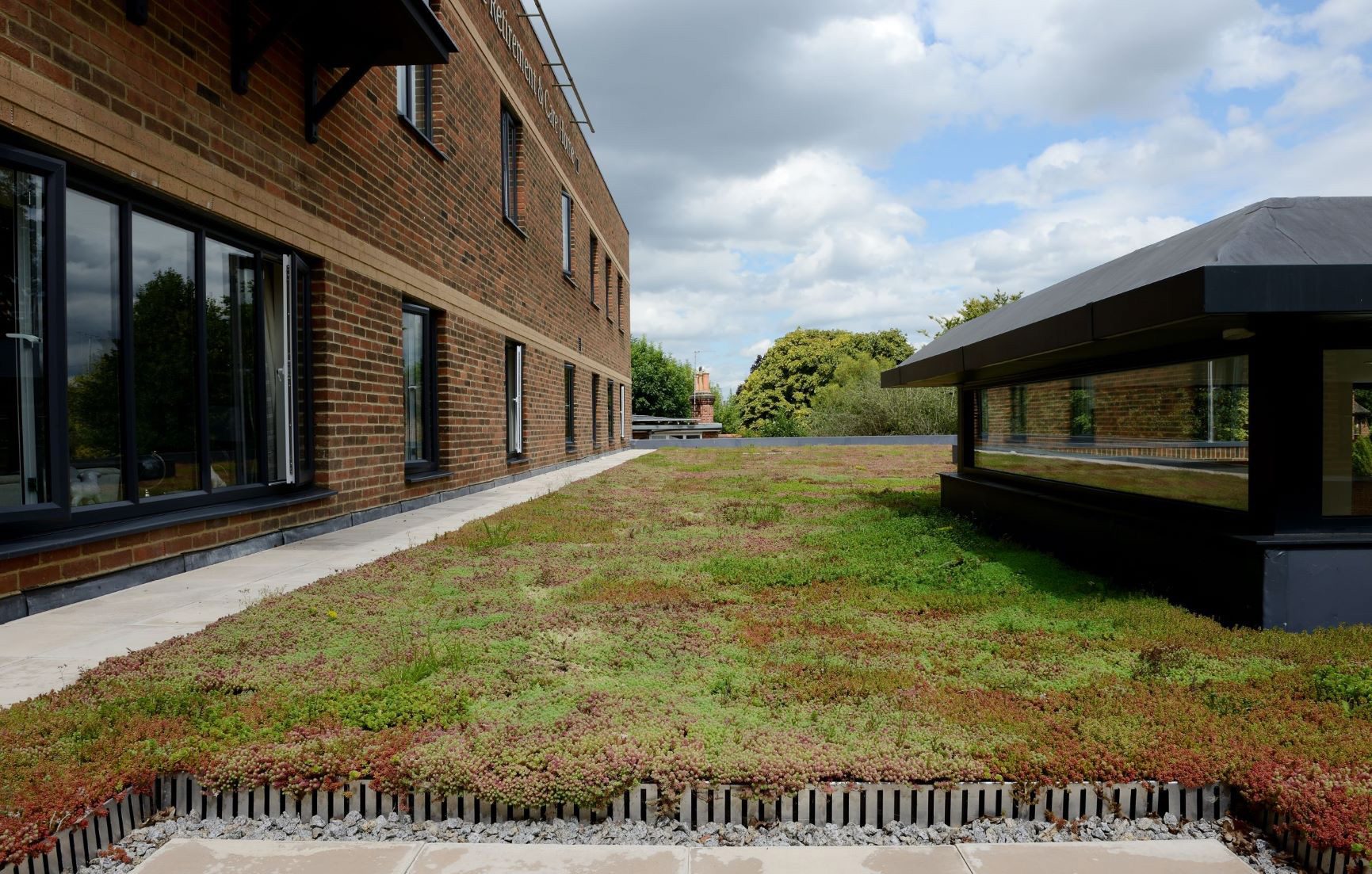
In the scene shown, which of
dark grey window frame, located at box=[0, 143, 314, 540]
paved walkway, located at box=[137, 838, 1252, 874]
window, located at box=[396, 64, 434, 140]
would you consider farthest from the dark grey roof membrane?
window, located at box=[396, 64, 434, 140]

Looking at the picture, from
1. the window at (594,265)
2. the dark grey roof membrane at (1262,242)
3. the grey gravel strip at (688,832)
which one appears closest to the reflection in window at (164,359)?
the grey gravel strip at (688,832)

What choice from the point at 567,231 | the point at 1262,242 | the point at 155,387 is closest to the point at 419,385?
the point at 155,387

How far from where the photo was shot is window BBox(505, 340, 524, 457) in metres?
12.5

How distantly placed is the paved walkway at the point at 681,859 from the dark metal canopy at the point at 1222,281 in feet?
7.74

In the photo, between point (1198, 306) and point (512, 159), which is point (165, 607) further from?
point (512, 159)

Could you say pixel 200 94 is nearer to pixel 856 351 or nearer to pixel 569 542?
→ pixel 569 542

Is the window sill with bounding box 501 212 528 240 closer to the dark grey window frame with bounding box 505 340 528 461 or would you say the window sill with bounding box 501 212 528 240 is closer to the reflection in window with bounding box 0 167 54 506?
the dark grey window frame with bounding box 505 340 528 461

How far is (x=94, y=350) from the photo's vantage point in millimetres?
4492

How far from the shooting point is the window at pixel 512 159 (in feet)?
41.3

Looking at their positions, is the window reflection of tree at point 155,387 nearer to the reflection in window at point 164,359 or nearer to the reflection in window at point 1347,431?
the reflection in window at point 164,359

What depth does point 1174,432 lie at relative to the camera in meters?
4.65

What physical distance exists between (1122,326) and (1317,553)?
4.68 ft

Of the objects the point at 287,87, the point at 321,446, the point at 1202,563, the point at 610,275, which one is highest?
the point at 610,275

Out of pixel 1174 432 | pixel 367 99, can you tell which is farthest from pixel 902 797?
→ pixel 367 99
